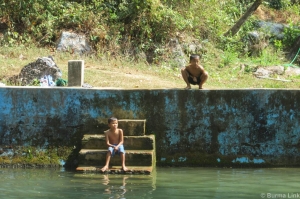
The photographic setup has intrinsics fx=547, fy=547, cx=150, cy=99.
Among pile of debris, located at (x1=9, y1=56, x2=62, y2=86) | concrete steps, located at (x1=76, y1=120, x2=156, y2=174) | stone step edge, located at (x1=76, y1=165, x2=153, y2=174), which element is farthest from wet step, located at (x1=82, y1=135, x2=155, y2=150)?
pile of debris, located at (x1=9, y1=56, x2=62, y2=86)

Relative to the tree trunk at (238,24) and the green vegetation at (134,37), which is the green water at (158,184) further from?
the tree trunk at (238,24)

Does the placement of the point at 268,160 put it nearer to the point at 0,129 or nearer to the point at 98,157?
the point at 98,157

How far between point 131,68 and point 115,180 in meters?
7.72

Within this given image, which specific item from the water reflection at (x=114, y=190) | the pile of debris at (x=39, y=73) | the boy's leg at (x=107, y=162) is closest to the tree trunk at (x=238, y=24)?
the pile of debris at (x=39, y=73)

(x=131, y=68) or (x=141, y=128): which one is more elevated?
(x=131, y=68)

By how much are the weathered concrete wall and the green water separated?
1.08ft

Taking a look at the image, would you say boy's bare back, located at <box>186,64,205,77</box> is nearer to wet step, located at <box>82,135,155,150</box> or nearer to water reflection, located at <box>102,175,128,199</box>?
wet step, located at <box>82,135,155,150</box>

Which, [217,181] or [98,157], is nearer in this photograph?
[217,181]

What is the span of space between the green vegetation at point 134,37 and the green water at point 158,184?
5.87 m

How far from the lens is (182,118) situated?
8.38 metres

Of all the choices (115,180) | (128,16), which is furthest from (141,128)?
(128,16)

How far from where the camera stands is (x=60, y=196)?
6273mm

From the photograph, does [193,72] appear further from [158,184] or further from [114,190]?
[114,190]

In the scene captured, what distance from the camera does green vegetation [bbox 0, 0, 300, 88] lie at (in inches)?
569
